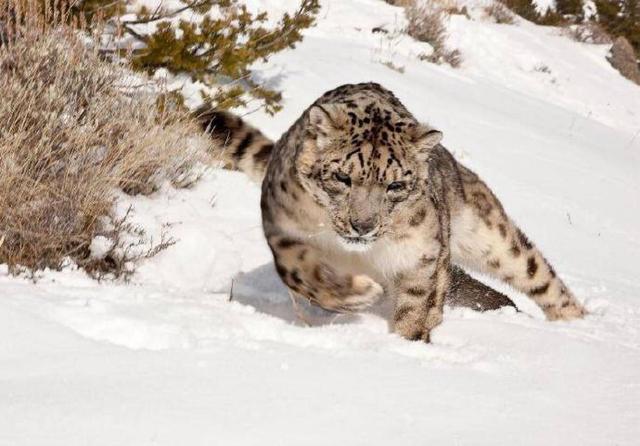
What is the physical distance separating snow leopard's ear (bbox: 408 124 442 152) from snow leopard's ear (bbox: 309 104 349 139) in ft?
0.97

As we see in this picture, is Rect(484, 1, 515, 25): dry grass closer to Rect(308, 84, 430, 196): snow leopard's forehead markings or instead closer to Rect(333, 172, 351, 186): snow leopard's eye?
Rect(308, 84, 430, 196): snow leopard's forehead markings

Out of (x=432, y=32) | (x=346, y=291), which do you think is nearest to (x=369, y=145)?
(x=346, y=291)

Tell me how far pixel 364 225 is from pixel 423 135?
18.9 inches

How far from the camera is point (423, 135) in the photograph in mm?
3982

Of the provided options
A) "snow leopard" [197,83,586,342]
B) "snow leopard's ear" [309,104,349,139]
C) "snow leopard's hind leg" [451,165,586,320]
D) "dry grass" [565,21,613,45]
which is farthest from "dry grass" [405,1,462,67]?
"snow leopard's ear" [309,104,349,139]

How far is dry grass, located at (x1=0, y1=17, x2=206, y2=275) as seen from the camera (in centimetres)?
404

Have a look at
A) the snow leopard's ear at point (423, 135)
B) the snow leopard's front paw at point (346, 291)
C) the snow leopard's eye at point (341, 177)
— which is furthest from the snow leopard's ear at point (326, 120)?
the snow leopard's front paw at point (346, 291)

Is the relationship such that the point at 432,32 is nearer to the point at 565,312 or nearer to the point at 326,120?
the point at 565,312

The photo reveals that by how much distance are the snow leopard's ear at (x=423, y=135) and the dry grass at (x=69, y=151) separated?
1.46 meters

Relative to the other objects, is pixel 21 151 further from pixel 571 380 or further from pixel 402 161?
pixel 571 380

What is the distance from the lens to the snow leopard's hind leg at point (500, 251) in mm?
5055

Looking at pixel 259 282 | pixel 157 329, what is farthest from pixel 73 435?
pixel 259 282

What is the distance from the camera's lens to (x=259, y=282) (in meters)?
5.22

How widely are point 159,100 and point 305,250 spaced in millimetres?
2193
